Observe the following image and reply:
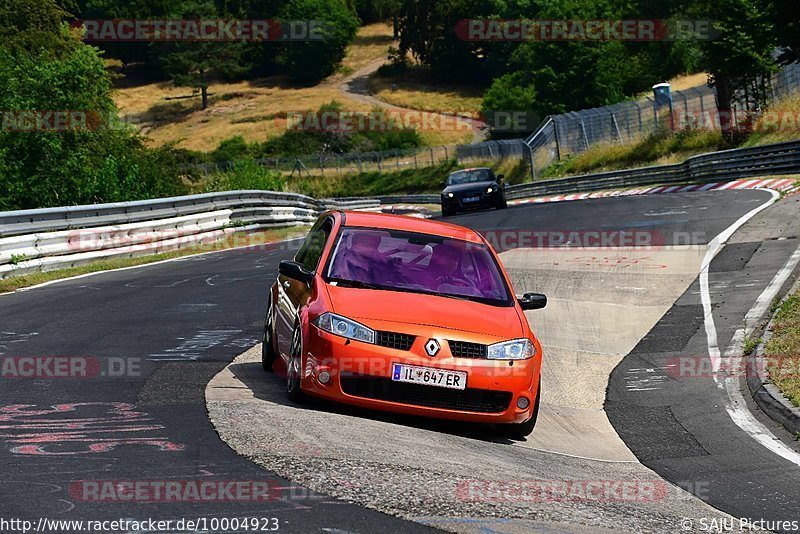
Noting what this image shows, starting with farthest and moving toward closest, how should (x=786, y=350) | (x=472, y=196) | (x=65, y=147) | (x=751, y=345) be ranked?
(x=472, y=196) → (x=65, y=147) → (x=751, y=345) → (x=786, y=350)

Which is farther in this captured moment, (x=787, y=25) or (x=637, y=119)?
(x=637, y=119)

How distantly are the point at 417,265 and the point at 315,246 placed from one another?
1082 millimetres

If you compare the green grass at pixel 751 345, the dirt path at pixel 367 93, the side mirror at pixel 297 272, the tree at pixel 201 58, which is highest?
the side mirror at pixel 297 272

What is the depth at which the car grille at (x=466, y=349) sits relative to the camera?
8.62 meters

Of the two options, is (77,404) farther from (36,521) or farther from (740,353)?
(740,353)

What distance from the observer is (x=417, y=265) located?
9.78 m

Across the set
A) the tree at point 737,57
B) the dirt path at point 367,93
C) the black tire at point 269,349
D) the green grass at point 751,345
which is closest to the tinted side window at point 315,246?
the black tire at point 269,349

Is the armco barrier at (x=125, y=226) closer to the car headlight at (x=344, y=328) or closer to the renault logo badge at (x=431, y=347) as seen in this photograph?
the car headlight at (x=344, y=328)

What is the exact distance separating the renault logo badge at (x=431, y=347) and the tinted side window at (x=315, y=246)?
151 cm

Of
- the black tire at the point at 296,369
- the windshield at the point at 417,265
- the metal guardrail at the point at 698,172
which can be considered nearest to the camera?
the black tire at the point at 296,369

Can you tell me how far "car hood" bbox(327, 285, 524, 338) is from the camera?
28.7ft

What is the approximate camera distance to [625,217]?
2788 centimetres

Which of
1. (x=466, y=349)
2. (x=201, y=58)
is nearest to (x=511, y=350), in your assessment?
(x=466, y=349)

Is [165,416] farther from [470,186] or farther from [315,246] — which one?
[470,186]
